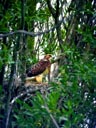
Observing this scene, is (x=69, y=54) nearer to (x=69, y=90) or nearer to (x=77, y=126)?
(x=69, y=90)

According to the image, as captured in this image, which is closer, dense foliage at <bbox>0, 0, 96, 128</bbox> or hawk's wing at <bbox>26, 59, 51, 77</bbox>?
dense foliage at <bbox>0, 0, 96, 128</bbox>

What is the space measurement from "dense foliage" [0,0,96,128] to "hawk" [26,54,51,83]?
6 centimetres

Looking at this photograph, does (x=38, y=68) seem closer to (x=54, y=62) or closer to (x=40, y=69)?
(x=40, y=69)

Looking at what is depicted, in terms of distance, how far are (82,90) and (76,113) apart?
0.62ft

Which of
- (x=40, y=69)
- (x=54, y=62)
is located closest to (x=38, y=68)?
(x=40, y=69)

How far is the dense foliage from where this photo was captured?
184 centimetres

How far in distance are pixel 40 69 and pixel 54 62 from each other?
7.0 inches

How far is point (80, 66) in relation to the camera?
2156mm

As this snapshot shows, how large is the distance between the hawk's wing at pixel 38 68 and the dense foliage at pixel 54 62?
0.18 ft

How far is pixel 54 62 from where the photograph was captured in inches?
119

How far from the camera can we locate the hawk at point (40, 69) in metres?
2.83

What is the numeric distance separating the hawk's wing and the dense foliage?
54 mm

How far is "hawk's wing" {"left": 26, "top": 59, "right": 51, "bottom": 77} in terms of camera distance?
2.83 m

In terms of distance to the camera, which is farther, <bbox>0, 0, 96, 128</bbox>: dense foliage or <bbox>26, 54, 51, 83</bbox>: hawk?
<bbox>26, 54, 51, 83</bbox>: hawk
